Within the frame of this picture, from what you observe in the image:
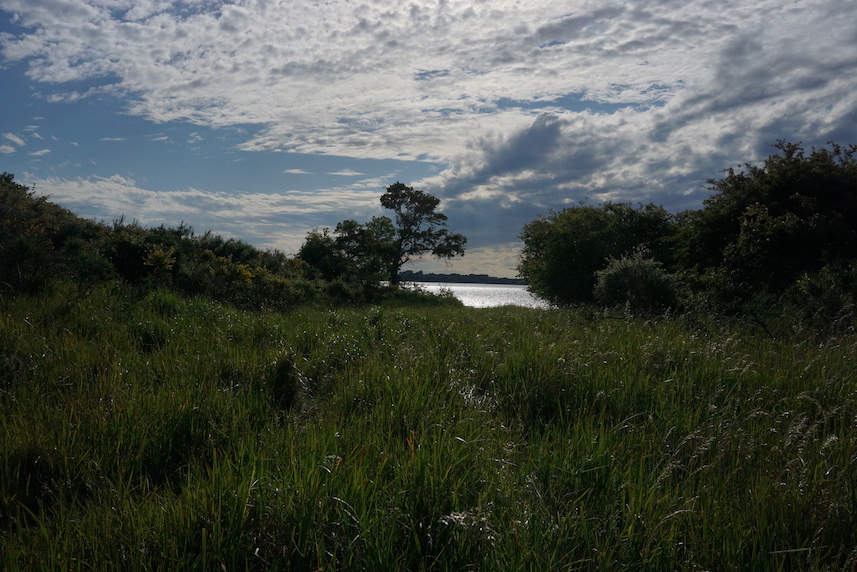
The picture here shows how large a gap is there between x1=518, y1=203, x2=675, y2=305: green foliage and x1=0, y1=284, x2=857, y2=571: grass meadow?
21138mm

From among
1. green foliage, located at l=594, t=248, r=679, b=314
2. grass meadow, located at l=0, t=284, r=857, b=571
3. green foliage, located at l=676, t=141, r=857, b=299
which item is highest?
green foliage, located at l=676, t=141, r=857, b=299

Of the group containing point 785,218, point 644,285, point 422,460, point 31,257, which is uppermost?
point 785,218

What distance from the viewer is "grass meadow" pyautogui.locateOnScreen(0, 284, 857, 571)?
2031 millimetres

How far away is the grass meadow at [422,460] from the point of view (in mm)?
2031

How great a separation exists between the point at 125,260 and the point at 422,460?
37.5ft

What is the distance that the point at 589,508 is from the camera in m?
2.34

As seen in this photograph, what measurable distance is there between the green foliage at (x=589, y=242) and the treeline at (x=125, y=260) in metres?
13.1

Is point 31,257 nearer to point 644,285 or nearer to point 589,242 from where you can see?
point 644,285

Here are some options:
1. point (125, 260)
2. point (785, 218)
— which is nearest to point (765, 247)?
point (785, 218)

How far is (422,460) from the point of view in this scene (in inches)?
96.0

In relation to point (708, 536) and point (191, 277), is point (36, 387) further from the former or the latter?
point (191, 277)

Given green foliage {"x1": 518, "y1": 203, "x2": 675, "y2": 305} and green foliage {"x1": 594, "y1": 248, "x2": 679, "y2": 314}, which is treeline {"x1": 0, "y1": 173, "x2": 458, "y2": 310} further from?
green foliage {"x1": 518, "y1": 203, "x2": 675, "y2": 305}

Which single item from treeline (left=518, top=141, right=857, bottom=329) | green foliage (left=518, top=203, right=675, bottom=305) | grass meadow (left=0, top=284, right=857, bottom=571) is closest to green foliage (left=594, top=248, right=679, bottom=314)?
treeline (left=518, top=141, right=857, bottom=329)

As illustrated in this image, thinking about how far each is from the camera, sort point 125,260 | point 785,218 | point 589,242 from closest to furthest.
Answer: point 125,260, point 785,218, point 589,242
